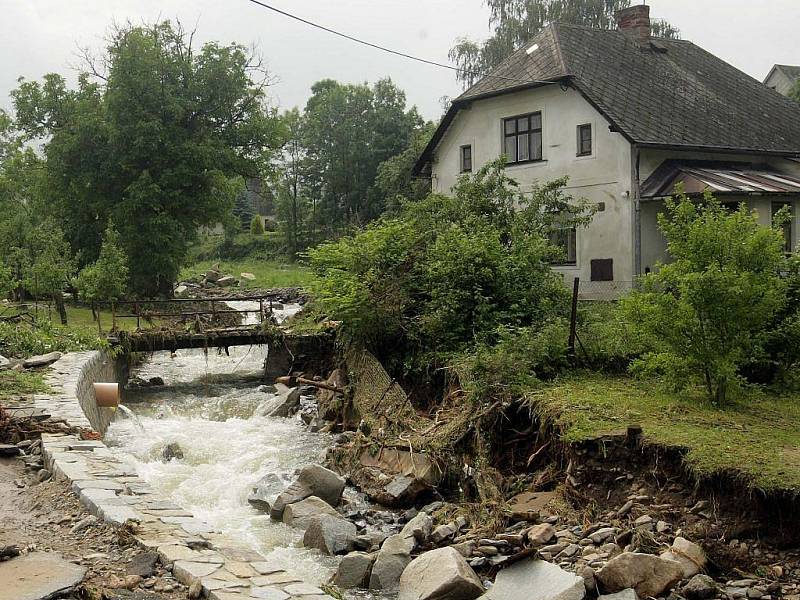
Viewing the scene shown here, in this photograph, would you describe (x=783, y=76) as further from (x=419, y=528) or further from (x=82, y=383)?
(x=419, y=528)

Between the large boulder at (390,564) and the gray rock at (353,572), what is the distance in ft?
0.27

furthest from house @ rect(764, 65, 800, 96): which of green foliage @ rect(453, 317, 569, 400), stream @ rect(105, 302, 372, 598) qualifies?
green foliage @ rect(453, 317, 569, 400)

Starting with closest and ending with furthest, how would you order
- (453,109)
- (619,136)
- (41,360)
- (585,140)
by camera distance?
(41,360), (619,136), (585,140), (453,109)

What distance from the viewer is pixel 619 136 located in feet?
71.9

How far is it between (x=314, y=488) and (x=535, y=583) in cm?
420

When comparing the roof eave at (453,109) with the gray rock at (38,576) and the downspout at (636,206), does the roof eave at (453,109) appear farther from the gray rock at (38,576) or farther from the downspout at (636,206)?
the gray rock at (38,576)

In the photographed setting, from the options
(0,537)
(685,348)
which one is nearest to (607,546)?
(685,348)

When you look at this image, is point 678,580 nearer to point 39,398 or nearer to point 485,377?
point 485,377

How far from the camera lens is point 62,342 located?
58.6 ft

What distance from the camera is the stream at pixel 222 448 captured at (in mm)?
10164

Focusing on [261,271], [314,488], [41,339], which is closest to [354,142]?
[261,271]

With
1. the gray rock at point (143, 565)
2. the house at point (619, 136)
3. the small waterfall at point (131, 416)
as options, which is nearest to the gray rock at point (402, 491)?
the gray rock at point (143, 565)

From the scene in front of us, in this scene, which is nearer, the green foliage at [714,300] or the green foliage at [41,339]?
the green foliage at [714,300]

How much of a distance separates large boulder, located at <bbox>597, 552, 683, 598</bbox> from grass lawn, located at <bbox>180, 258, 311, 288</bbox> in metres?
28.9
